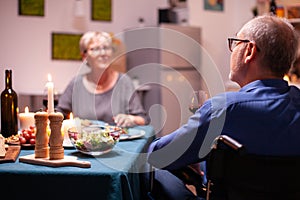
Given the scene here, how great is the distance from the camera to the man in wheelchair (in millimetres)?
1412

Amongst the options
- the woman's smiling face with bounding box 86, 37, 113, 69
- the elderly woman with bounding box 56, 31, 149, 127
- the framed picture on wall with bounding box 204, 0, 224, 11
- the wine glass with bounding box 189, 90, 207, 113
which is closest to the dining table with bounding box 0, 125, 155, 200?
the wine glass with bounding box 189, 90, 207, 113

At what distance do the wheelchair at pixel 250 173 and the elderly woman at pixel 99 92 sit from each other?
166cm

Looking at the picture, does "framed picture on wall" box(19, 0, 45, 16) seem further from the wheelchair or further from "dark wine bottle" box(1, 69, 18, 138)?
the wheelchair

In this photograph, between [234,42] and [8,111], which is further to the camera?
[8,111]

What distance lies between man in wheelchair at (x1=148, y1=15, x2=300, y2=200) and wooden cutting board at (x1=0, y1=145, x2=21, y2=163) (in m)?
0.55

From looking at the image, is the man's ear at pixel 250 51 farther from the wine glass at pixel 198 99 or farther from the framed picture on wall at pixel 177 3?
the framed picture on wall at pixel 177 3

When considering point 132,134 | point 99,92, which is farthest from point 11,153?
point 99,92

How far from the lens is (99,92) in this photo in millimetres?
3260

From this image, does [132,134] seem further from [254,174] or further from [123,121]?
[254,174]

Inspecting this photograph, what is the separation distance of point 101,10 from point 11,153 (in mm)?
3612

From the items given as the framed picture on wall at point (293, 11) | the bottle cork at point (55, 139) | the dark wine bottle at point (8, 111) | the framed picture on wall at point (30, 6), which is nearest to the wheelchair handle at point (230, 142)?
the bottle cork at point (55, 139)

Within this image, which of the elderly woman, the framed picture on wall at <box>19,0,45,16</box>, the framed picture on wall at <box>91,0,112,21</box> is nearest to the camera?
the elderly woman

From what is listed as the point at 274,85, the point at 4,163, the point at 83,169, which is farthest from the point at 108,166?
the point at 274,85

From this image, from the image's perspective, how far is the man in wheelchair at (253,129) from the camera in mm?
1412
